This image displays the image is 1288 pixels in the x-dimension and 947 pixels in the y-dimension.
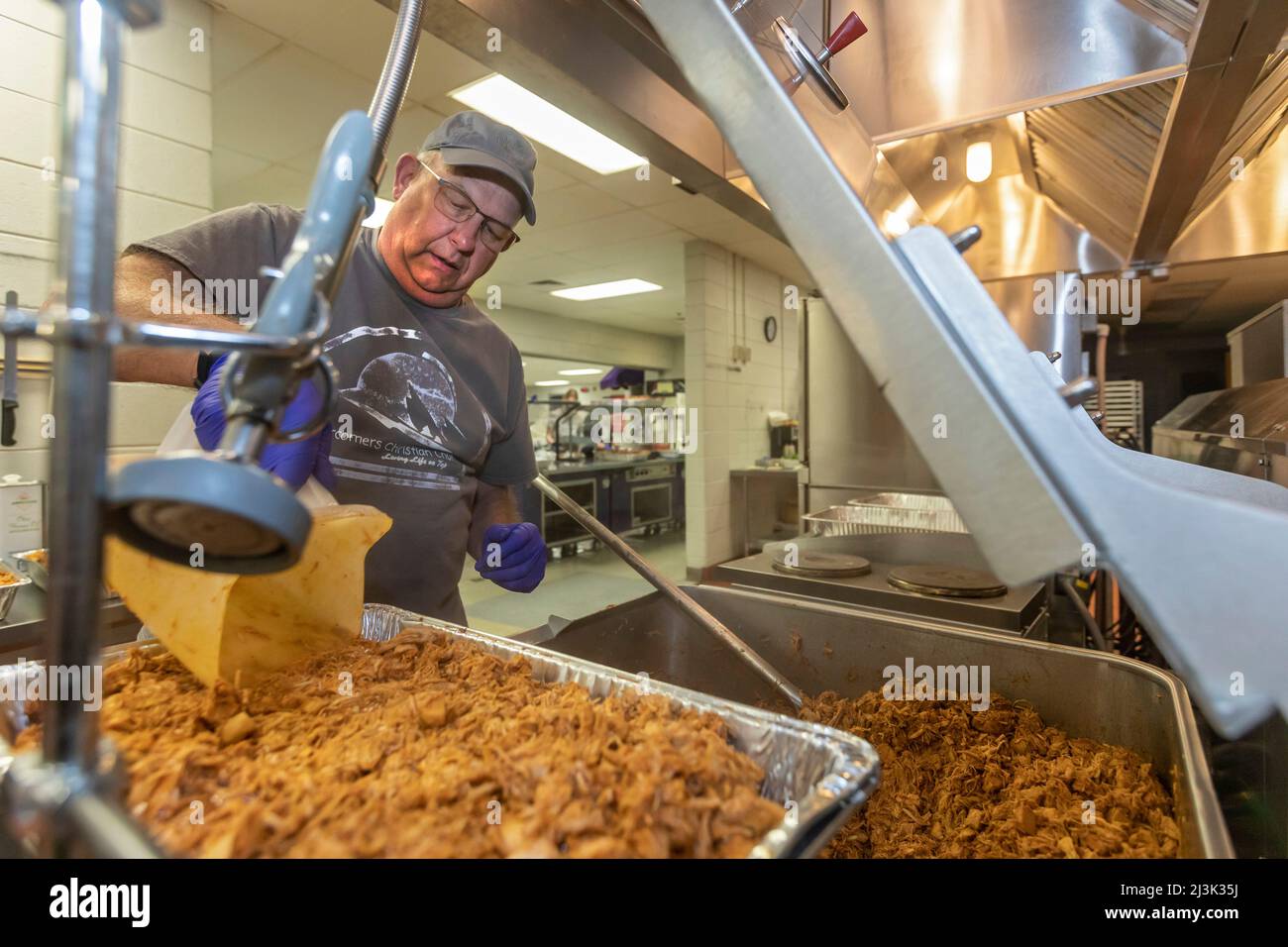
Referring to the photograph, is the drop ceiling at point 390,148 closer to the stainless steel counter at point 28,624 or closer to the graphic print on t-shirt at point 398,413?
the graphic print on t-shirt at point 398,413

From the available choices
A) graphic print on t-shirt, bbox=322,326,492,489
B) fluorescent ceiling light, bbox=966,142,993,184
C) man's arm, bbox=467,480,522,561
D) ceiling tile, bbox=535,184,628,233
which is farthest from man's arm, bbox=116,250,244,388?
ceiling tile, bbox=535,184,628,233

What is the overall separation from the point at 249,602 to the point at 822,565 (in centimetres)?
161

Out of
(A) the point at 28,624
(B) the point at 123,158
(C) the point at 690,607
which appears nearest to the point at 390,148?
(B) the point at 123,158

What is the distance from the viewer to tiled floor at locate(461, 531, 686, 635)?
15.4 ft

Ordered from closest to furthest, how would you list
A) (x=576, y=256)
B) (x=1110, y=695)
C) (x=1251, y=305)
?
1. (x=1110, y=695)
2. (x=1251, y=305)
3. (x=576, y=256)

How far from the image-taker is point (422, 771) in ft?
1.91

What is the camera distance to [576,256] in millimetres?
6020

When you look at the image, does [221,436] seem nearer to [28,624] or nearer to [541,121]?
[28,624]

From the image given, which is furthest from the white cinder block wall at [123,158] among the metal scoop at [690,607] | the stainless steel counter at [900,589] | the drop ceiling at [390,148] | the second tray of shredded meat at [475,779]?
the stainless steel counter at [900,589]

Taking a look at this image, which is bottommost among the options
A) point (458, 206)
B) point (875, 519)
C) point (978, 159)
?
point (875, 519)
